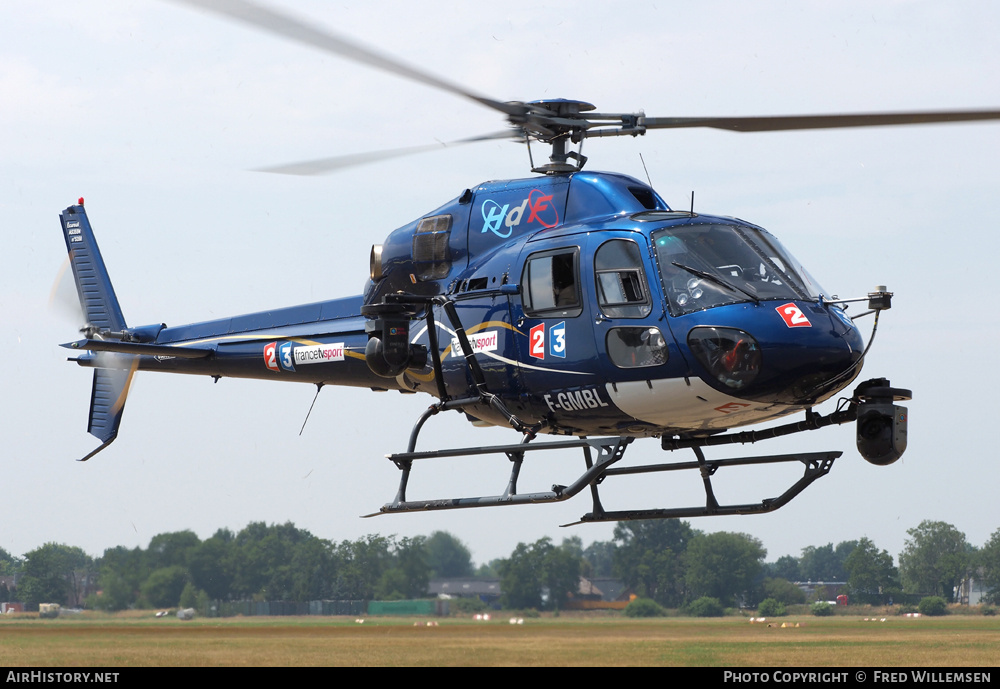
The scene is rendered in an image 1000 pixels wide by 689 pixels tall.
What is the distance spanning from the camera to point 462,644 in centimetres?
2178

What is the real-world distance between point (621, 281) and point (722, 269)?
92 centimetres

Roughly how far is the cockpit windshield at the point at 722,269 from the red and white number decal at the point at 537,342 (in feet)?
4.68

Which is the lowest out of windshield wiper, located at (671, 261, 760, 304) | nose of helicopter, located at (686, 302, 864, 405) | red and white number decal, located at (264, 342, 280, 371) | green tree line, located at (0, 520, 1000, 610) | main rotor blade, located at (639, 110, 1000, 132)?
green tree line, located at (0, 520, 1000, 610)

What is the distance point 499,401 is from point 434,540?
24.7 metres

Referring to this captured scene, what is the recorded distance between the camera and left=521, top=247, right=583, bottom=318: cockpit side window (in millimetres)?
11148

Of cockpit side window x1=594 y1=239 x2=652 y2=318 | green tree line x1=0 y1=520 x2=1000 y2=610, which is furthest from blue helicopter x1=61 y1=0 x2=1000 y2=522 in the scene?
green tree line x1=0 y1=520 x2=1000 y2=610

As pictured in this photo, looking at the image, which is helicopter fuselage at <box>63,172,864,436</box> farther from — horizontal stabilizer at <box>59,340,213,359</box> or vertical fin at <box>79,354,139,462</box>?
vertical fin at <box>79,354,139,462</box>

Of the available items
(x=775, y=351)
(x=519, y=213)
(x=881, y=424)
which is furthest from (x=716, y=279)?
(x=519, y=213)

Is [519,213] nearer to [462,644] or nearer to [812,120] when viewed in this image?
[812,120]

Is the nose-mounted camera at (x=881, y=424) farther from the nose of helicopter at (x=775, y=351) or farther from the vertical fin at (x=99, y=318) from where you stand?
the vertical fin at (x=99, y=318)

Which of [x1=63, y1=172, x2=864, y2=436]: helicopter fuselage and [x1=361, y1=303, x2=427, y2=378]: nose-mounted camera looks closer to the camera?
[x1=63, y1=172, x2=864, y2=436]: helicopter fuselage

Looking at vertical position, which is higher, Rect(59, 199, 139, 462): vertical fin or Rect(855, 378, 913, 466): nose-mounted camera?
Rect(59, 199, 139, 462): vertical fin

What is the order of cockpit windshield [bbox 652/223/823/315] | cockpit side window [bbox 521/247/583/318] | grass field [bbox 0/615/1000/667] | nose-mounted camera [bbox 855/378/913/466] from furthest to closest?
grass field [bbox 0/615/1000/667], cockpit side window [bbox 521/247/583/318], nose-mounted camera [bbox 855/378/913/466], cockpit windshield [bbox 652/223/823/315]

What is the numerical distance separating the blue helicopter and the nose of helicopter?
0.02 metres
